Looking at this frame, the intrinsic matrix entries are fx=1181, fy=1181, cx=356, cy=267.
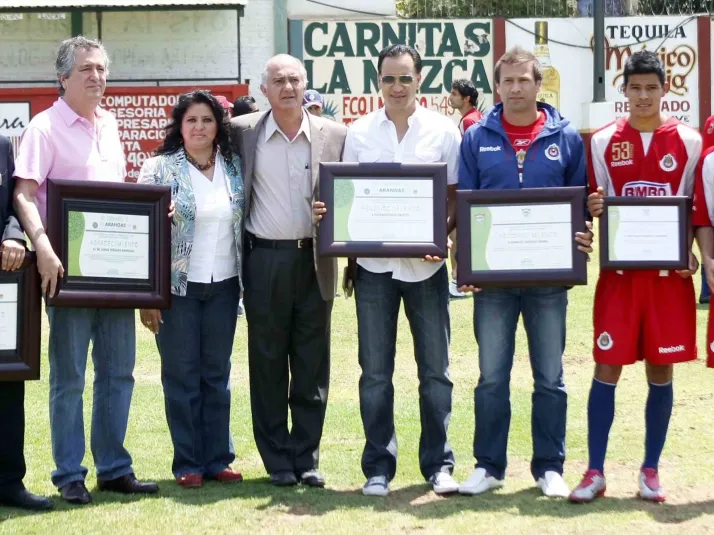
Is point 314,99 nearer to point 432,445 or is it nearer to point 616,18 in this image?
point 432,445

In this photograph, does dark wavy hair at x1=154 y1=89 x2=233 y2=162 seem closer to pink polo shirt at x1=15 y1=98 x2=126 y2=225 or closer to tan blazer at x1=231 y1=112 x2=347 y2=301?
tan blazer at x1=231 y1=112 x2=347 y2=301

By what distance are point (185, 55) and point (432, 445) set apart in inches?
751

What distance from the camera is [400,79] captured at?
6289mm

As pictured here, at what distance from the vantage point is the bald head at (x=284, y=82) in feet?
21.0

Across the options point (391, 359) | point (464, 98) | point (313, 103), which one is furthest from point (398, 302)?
point (464, 98)

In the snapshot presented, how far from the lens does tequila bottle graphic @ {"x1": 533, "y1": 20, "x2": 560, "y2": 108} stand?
23750 mm

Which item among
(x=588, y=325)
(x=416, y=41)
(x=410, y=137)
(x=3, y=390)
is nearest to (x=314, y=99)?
(x=588, y=325)

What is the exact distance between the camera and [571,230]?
5.99 m

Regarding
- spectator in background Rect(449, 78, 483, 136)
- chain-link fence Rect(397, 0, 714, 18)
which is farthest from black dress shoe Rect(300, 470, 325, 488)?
chain-link fence Rect(397, 0, 714, 18)

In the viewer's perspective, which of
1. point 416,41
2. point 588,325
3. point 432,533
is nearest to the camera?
point 432,533

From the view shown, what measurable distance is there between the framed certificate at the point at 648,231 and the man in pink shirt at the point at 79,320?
259cm

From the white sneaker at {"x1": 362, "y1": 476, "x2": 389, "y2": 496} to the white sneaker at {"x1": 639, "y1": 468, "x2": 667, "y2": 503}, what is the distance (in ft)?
4.39

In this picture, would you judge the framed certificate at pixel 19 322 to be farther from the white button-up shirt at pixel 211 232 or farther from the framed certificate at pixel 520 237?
the framed certificate at pixel 520 237

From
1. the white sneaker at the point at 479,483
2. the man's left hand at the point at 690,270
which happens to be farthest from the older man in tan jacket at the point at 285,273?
the man's left hand at the point at 690,270
